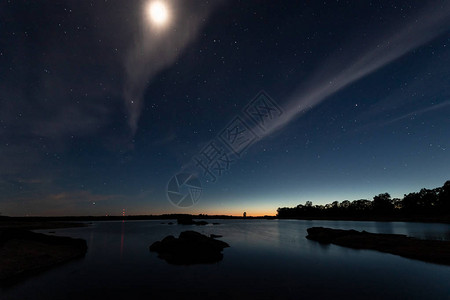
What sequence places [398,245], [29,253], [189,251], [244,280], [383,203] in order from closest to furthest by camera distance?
[244,280] → [29,253] → [189,251] → [398,245] → [383,203]

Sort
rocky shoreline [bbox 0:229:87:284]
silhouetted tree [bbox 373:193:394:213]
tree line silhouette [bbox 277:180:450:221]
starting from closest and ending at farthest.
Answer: rocky shoreline [bbox 0:229:87:284], tree line silhouette [bbox 277:180:450:221], silhouetted tree [bbox 373:193:394:213]

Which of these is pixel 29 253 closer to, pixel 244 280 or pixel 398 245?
pixel 244 280

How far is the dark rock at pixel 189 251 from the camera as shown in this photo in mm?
23531

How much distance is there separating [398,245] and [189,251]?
1108 inches

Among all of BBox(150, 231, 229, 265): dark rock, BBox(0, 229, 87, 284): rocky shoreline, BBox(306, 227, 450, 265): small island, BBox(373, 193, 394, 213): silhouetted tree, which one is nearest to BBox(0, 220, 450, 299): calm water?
BBox(0, 229, 87, 284): rocky shoreline

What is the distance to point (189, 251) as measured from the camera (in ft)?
80.7

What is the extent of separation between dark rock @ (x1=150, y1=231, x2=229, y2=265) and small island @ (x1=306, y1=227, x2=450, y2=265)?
21.5 meters

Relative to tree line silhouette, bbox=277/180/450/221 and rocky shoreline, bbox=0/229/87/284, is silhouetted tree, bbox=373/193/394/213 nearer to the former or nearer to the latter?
tree line silhouette, bbox=277/180/450/221

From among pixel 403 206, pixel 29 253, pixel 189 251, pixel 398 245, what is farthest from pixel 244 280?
Answer: pixel 403 206

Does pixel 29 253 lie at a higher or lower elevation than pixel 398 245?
higher

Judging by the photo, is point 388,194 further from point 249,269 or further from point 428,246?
point 249,269

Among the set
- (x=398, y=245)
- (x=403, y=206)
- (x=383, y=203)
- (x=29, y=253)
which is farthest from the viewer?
(x=383, y=203)

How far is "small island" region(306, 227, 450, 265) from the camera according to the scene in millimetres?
22312

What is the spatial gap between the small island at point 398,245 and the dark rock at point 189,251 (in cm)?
2153
